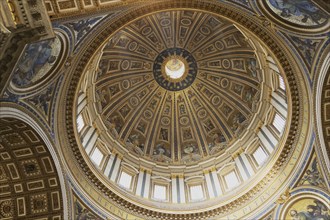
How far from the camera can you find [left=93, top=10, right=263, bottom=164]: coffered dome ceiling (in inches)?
987

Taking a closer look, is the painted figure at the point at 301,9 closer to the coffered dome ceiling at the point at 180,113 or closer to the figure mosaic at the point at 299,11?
the figure mosaic at the point at 299,11

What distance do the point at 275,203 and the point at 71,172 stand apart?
928 centimetres

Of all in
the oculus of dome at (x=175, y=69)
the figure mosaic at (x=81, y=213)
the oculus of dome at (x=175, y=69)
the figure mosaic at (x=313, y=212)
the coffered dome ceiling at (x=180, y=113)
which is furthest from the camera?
the oculus of dome at (x=175, y=69)

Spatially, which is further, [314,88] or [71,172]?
[71,172]

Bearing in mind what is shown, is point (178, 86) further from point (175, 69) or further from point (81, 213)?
point (81, 213)

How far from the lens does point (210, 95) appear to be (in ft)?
92.2

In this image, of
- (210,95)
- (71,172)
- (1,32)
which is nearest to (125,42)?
(210,95)

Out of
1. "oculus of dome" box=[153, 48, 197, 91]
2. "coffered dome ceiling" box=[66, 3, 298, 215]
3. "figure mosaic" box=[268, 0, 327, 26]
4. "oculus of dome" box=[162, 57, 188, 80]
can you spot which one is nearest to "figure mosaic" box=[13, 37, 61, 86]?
"coffered dome ceiling" box=[66, 3, 298, 215]

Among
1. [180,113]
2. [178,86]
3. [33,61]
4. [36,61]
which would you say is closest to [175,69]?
[178,86]

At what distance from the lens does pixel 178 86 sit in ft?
94.3

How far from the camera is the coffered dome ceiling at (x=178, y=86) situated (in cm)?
2506

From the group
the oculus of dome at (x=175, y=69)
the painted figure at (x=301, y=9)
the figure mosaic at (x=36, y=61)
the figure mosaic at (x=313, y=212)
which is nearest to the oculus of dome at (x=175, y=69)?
the oculus of dome at (x=175, y=69)

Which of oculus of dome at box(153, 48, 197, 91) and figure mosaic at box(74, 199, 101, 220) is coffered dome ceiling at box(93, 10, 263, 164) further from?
figure mosaic at box(74, 199, 101, 220)

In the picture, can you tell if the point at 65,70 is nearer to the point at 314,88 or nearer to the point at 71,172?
the point at 71,172
